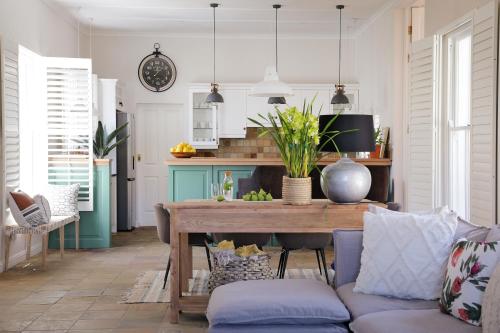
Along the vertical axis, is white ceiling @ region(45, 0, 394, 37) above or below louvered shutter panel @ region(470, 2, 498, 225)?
above

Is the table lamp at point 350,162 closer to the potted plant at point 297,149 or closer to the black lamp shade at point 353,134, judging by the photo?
the black lamp shade at point 353,134

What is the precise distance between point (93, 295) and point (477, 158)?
125 inches

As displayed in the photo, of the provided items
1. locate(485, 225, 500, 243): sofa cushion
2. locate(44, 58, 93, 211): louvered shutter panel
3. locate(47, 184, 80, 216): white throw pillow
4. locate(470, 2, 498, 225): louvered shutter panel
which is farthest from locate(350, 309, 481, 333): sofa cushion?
locate(44, 58, 93, 211): louvered shutter panel

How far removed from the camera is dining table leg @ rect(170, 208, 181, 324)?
14.2 ft

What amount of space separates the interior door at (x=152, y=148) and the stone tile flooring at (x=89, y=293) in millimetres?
2303

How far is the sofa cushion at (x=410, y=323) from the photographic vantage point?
2627 millimetres

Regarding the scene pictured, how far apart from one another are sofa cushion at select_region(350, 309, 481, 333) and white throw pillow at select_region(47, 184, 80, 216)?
5119mm

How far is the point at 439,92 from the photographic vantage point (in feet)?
19.3

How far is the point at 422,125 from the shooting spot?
20.2 ft

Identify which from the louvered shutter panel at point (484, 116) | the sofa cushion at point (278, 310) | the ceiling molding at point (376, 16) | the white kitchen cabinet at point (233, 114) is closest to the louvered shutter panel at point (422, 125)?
the louvered shutter panel at point (484, 116)

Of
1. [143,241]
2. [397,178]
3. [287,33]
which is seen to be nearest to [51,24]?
[143,241]

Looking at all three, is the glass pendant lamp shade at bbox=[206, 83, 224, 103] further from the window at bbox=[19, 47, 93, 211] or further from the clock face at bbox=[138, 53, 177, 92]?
the window at bbox=[19, 47, 93, 211]

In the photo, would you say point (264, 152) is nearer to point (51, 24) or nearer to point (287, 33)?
point (287, 33)

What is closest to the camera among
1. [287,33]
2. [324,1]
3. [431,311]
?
[431,311]
